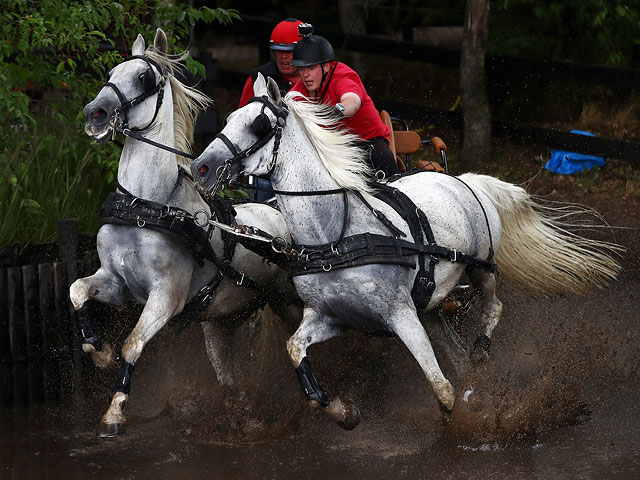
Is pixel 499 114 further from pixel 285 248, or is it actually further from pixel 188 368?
pixel 285 248

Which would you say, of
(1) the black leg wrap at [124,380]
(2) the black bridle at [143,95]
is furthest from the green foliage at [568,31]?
(1) the black leg wrap at [124,380]

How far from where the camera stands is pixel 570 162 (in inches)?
428

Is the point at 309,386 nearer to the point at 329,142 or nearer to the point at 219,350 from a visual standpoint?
the point at 329,142

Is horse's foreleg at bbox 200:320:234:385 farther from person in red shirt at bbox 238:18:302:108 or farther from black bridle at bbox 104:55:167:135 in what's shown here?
black bridle at bbox 104:55:167:135

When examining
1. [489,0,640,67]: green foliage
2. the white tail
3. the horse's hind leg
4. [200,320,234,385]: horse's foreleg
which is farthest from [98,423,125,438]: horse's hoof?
[489,0,640,67]: green foliage

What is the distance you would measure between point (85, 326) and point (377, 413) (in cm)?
200

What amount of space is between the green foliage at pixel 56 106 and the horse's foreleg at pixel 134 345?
1741 mm

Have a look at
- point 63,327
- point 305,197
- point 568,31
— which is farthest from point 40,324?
point 568,31

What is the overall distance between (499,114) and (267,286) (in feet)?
24.2

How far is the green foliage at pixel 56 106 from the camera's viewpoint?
686 centimetres

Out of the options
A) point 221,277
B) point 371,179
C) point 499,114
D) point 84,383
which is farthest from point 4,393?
point 499,114

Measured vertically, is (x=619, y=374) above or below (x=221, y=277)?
below

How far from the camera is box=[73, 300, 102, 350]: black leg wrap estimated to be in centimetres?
559

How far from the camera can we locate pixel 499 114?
12844mm
